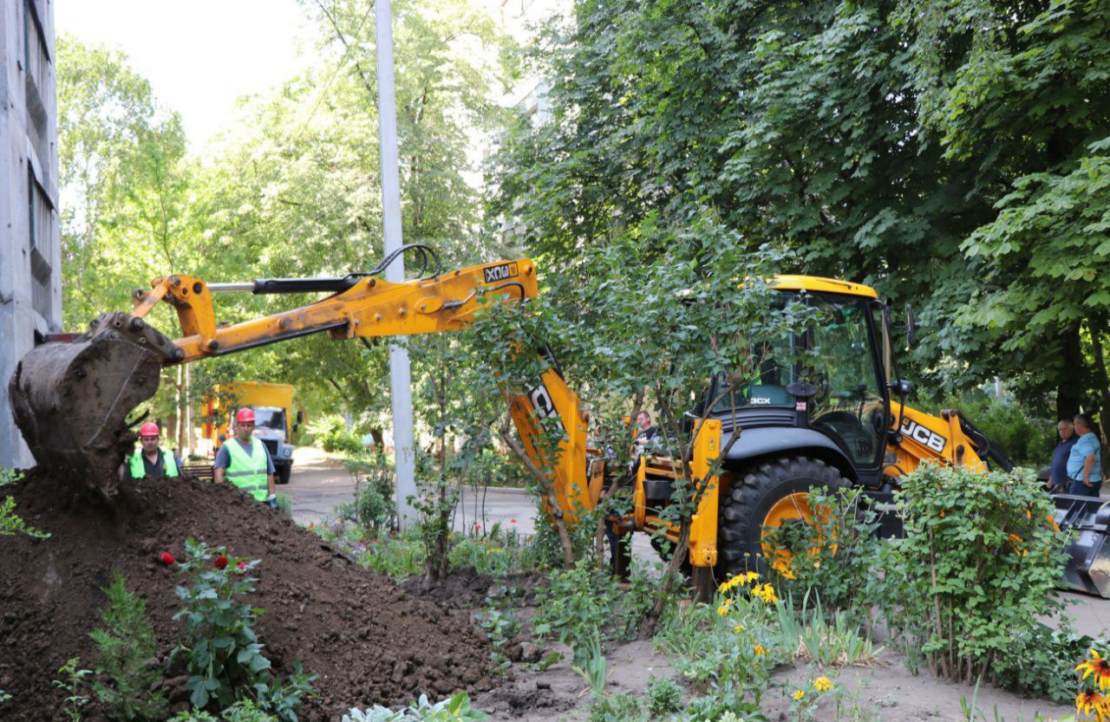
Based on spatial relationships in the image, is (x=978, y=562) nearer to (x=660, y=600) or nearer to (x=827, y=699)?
(x=827, y=699)

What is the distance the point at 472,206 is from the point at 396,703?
920 inches

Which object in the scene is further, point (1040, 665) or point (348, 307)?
point (348, 307)

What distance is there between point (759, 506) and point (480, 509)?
13.3 meters

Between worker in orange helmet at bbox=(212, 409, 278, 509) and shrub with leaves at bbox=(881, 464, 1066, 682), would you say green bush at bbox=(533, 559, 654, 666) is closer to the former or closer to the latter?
shrub with leaves at bbox=(881, 464, 1066, 682)

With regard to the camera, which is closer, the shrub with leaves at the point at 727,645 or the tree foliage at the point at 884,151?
the shrub with leaves at the point at 727,645

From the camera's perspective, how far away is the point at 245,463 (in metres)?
9.42

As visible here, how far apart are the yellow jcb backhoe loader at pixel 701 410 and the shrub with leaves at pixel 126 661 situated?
771 mm

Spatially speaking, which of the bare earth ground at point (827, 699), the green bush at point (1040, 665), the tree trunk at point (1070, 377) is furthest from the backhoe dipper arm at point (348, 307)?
the tree trunk at point (1070, 377)

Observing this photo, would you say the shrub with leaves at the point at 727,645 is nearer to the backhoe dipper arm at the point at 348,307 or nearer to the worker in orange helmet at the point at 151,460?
the backhoe dipper arm at the point at 348,307

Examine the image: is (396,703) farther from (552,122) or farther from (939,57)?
(552,122)

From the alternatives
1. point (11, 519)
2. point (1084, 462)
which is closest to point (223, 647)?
point (11, 519)

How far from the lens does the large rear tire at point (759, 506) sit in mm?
8156

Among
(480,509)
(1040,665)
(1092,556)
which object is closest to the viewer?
(1040,665)

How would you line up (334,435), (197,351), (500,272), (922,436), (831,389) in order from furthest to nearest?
1. (334,435)
2. (922,436)
3. (831,389)
4. (500,272)
5. (197,351)
